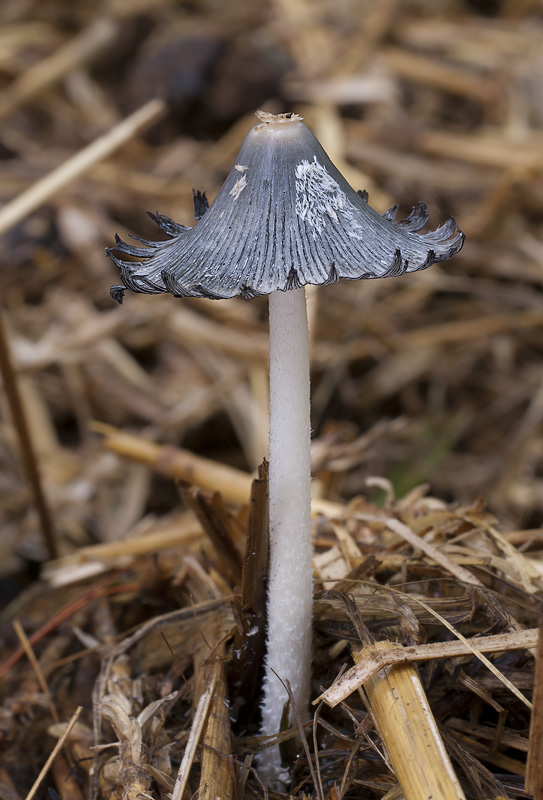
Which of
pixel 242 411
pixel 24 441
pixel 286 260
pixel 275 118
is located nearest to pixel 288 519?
pixel 286 260

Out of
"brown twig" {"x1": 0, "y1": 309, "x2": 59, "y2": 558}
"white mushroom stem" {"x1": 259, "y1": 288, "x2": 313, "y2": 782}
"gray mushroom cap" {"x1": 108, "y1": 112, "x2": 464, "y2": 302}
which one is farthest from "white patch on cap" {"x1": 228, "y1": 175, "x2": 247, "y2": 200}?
"brown twig" {"x1": 0, "y1": 309, "x2": 59, "y2": 558}

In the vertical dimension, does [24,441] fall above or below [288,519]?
above

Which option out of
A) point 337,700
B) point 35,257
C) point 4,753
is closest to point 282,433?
point 337,700

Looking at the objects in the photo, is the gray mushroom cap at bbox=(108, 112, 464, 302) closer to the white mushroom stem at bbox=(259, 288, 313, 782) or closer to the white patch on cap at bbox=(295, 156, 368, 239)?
the white patch on cap at bbox=(295, 156, 368, 239)

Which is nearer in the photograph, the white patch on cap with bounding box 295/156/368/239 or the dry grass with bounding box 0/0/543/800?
the white patch on cap with bounding box 295/156/368/239

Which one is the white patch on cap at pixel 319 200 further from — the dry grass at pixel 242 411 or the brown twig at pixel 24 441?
the brown twig at pixel 24 441

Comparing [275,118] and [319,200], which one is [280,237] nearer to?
[319,200]

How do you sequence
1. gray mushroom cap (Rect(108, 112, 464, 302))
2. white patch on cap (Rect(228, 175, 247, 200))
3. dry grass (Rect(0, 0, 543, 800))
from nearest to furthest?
Result: gray mushroom cap (Rect(108, 112, 464, 302)) < white patch on cap (Rect(228, 175, 247, 200)) < dry grass (Rect(0, 0, 543, 800))
